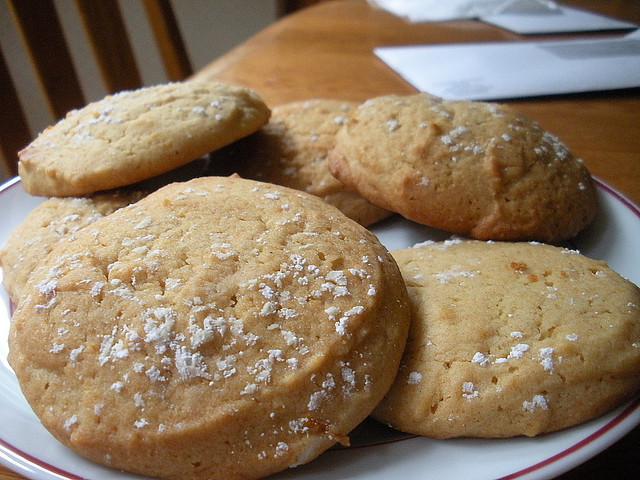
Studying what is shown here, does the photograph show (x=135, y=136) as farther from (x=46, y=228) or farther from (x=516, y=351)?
(x=516, y=351)

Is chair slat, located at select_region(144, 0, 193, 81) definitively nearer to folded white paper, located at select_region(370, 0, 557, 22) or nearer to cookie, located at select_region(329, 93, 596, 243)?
folded white paper, located at select_region(370, 0, 557, 22)

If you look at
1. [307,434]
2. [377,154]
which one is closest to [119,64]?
[377,154]

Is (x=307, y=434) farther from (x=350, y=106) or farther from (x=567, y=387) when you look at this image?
(x=350, y=106)

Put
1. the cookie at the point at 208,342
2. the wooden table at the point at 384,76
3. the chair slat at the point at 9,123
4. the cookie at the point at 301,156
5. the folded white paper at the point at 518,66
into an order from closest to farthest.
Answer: the cookie at the point at 208,342 < the cookie at the point at 301,156 < the wooden table at the point at 384,76 < the folded white paper at the point at 518,66 < the chair slat at the point at 9,123

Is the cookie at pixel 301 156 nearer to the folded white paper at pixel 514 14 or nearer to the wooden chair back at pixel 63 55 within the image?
the wooden chair back at pixel 63 55

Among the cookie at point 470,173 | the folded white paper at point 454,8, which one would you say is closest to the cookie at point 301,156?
the cookie at point 470,173

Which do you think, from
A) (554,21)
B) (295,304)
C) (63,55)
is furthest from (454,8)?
(295,304)
